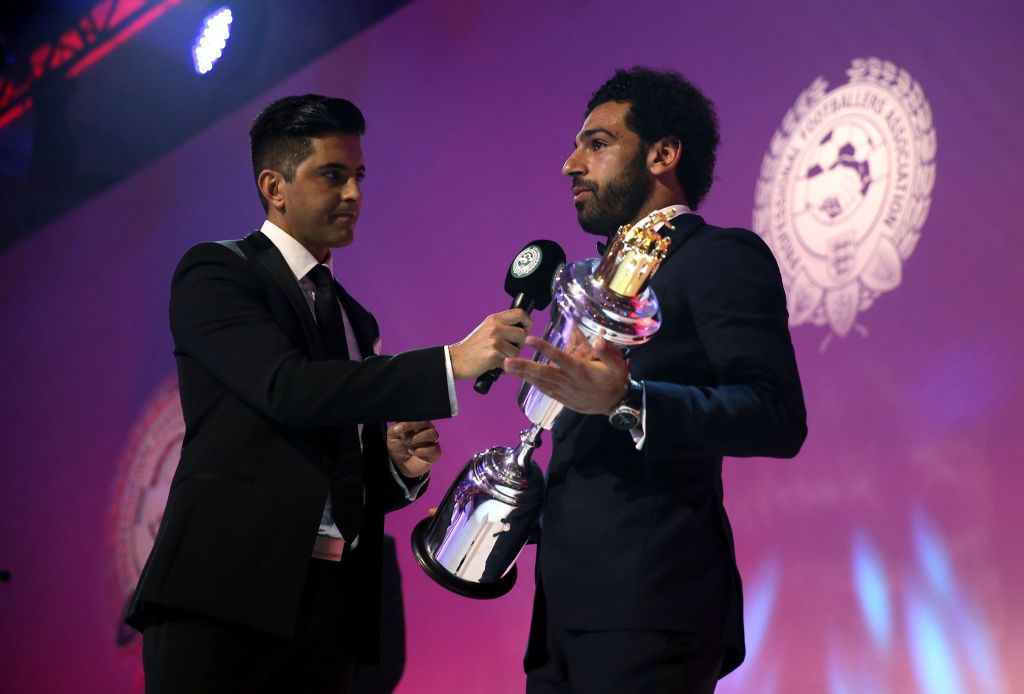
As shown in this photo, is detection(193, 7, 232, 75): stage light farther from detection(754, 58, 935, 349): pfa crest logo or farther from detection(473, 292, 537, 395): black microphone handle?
detection(473, 292, 537, 395): black microphone handle

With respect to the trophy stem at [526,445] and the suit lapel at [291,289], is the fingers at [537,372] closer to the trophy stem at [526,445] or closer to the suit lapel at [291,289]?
the trophy stem at [526,445]

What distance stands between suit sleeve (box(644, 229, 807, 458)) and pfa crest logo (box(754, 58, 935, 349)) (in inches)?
47.0

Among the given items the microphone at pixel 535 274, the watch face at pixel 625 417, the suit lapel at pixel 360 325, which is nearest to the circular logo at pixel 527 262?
the microphone at pixel 535 274

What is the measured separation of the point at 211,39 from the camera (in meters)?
5.32

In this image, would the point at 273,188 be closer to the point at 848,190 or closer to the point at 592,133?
the point at 592,133

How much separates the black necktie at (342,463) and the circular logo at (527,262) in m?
0.46

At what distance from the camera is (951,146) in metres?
2.79

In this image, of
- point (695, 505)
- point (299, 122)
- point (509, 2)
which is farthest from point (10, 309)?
point (695, 505)

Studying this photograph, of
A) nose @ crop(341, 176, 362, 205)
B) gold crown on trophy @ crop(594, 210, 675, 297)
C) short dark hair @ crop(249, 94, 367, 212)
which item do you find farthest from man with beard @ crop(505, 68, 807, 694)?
short dark hair @ crop(249, 94, 367, 212)

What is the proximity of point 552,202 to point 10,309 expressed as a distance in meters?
3.65

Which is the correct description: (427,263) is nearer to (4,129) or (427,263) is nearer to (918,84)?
(918,84)

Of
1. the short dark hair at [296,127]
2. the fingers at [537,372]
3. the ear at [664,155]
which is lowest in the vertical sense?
the fingers at [537,372]

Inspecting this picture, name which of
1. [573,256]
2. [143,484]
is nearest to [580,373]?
[573,256]

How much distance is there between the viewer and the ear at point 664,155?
2.16 m
